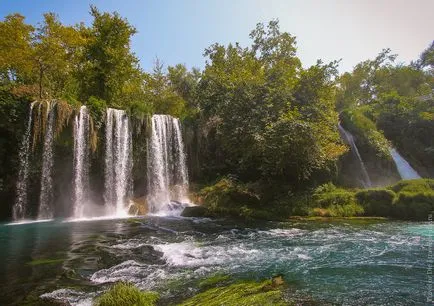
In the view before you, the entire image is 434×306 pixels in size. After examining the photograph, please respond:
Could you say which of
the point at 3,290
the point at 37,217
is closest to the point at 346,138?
the point at 37,217

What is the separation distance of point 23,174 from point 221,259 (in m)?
16.5

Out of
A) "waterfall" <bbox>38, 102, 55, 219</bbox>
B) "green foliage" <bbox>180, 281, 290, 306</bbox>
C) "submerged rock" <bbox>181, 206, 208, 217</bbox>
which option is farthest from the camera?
"waterfall" <bbox>38, 102, 55, 219</bbox>

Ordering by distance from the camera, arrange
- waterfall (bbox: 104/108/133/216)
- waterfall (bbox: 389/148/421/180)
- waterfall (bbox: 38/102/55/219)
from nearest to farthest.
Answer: waterfall (bbox: 38/102/55/219) → waterfall (bbox: 104/108/133/216) → waterfall (bbox: 389/148/421/180)

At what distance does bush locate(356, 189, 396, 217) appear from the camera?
60.1 feet

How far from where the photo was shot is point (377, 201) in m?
18.8

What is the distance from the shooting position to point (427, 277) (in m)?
7.59

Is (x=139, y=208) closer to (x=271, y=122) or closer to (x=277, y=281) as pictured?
(x=271, y=122)

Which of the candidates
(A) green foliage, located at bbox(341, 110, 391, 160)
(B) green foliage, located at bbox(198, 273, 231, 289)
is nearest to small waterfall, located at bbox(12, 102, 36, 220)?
Answer: (B) green foliage, located at bbox(198, 273, 231, 289)

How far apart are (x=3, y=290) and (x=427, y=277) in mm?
9349

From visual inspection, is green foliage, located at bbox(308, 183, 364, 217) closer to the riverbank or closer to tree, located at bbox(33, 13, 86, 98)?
the riverbank

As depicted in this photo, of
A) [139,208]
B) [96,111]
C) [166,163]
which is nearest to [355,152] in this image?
[166,163]

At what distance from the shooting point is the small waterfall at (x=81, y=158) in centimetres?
2152

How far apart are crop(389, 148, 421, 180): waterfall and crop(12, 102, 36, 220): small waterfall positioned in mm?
27465

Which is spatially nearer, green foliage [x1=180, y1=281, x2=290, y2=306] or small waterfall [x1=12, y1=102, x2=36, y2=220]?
green foliage [x1=180, y1=281, x2=290, y2=306]
